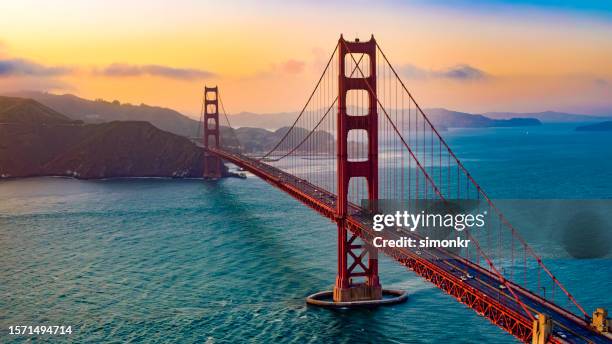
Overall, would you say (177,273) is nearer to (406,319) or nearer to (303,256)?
(303,256)

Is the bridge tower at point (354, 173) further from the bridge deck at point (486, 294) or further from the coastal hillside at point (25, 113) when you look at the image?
the coastal hillside at point (25, 113)

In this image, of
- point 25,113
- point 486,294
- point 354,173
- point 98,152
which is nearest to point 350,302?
point 354,173

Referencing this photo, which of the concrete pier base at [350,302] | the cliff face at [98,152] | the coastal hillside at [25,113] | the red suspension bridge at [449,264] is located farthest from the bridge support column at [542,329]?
the coastal hillside at [25,113]

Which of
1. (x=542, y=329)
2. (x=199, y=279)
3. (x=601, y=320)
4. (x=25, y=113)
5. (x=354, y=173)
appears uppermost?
(x=25, y=113)

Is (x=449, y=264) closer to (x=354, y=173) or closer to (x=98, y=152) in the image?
(x=354, y=173)

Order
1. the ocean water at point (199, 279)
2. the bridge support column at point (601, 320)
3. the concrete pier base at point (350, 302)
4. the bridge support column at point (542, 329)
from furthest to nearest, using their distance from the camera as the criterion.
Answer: the concrete pier base at point (350, 302) < the ocean water at point (199, 279) < the bridge support column at point (601, 320) < the bridge support column at point (542, 329)

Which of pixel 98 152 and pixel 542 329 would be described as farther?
pixel 98 152
